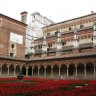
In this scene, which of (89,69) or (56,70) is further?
(56,70)

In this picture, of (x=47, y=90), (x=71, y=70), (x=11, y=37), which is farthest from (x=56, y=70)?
(x=47, y=90)

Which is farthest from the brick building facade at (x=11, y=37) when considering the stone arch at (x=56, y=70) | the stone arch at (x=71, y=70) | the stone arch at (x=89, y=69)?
the stone arch at (x=89, y=69)

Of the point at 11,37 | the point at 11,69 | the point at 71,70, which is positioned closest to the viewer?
the point at 71,70

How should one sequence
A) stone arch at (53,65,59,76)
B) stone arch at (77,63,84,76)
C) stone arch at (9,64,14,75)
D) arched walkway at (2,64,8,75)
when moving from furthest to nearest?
stone arch at (9,64,14,75) < arched walkway at (2,64,8,75) < stone arch at (53,65,59,76) < stone arch at (77,63,84,76)

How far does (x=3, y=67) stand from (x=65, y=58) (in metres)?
15.0

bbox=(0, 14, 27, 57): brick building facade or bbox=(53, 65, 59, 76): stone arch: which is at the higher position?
bbox=(0, 14, 27, 57): brick building facade

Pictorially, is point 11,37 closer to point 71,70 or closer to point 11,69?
point 11,69

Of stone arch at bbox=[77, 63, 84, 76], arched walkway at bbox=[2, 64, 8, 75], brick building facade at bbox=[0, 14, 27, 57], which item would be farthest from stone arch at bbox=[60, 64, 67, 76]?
brick building facade at bbox=[0, 14, 27, 57]

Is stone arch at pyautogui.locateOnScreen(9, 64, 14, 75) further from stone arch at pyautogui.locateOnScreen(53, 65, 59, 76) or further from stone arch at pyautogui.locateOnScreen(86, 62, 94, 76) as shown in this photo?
stone arch at pyautogui.locateOnScreen(86, 62, 94, 76)

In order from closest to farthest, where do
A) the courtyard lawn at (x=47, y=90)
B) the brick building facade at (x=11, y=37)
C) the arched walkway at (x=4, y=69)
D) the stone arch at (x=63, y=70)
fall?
the courtyard lawn at (x=47, y=90) < the stone arch at (x=63, y=70) < the arched walkway at (x=4, y=69) < the brick building facade at (x=11, y=37)

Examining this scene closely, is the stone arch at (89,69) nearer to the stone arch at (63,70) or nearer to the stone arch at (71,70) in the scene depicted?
the stone arch at (71,70)

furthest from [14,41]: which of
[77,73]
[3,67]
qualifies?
[77,73]

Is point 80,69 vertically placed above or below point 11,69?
above

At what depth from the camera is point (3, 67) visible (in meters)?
45.7
